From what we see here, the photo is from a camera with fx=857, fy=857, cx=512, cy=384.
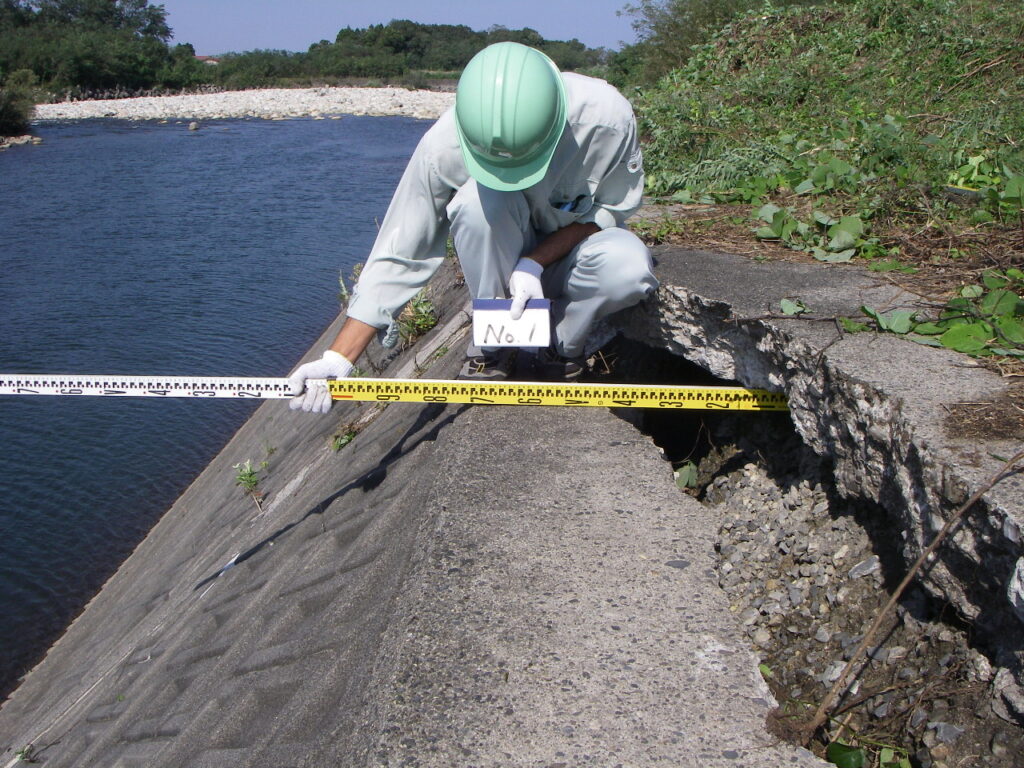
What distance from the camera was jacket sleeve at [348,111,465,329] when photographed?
3.37m

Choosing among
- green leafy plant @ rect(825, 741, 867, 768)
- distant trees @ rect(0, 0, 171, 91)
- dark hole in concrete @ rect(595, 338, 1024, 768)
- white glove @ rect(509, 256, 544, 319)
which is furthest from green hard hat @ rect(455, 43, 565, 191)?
distant trees @ rect(0, 0, 171, 91)

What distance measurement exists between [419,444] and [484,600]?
1.47 m

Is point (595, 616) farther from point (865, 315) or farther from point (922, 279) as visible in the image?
point (922, 279)

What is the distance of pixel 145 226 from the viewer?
44.1 feet

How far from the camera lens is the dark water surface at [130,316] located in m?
6.76

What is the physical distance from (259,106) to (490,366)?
3942 centimetres

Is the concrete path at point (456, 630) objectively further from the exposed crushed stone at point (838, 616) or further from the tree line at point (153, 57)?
the tree line at point (153, 57)

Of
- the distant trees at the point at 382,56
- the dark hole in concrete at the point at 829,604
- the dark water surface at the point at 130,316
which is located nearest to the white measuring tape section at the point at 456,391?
the dark hole in concrete at the point at 829,604

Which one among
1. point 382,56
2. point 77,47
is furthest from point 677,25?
point 382,56

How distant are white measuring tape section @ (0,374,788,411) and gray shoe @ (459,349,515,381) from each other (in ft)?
0.70

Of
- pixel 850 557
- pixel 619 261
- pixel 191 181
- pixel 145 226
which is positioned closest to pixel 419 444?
pixel 619 261

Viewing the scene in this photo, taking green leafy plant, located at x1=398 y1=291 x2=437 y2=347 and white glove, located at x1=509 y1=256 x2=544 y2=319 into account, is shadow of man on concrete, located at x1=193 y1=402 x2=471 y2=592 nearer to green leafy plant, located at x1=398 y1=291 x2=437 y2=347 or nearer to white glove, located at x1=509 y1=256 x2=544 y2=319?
white glove, located at x1=509 y1=256 x2=544 y2=319

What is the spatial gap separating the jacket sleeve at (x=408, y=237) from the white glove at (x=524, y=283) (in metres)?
0.34

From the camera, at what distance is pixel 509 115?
2.92m
